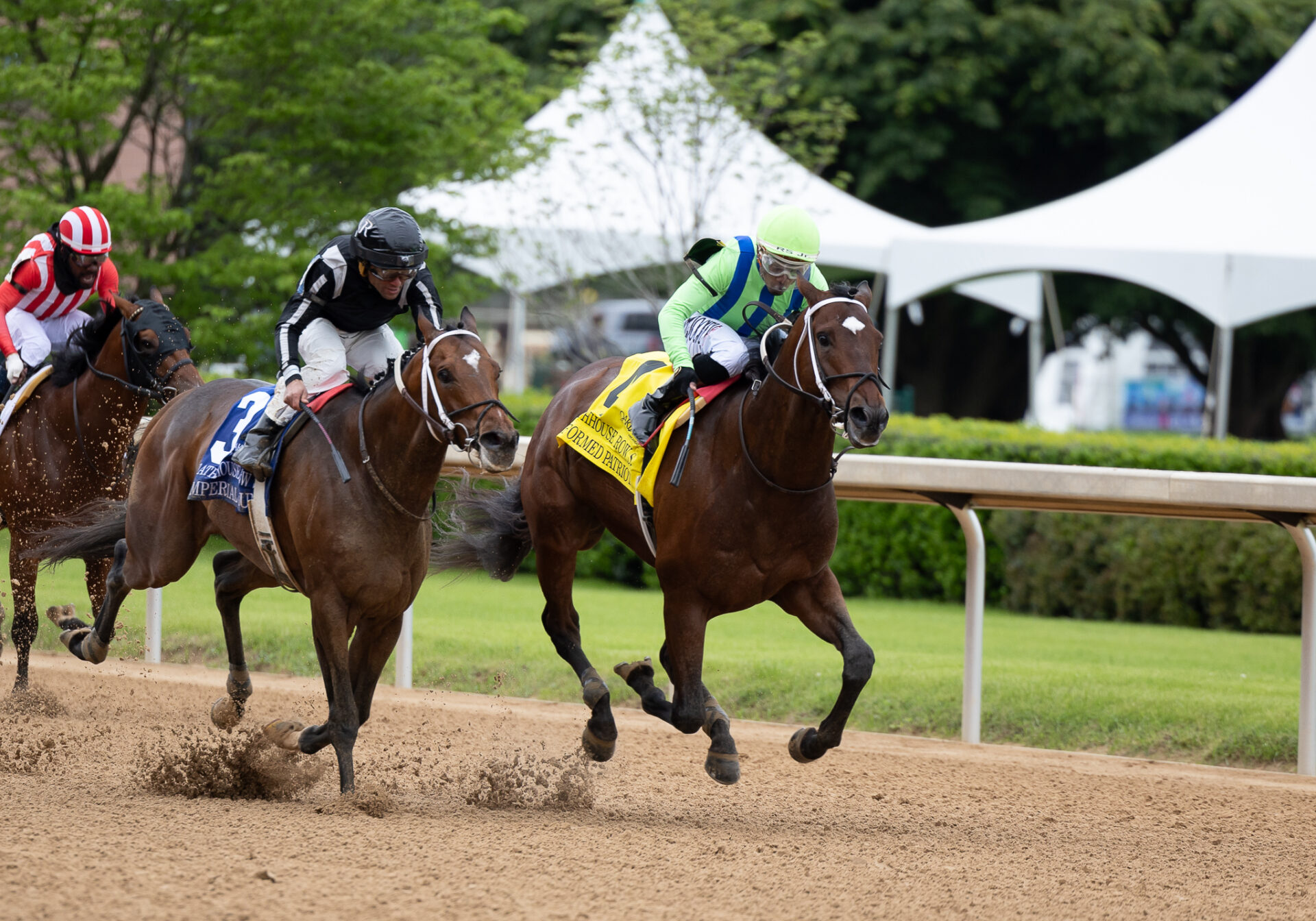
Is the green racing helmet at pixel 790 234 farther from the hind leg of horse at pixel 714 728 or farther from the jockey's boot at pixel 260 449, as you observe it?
the jockey's boot at pixel 260 449

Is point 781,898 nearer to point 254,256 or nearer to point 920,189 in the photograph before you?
point 254,256

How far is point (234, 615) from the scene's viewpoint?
21.2 ft

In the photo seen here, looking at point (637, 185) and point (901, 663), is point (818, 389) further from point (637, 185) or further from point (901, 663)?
point (637, 185)

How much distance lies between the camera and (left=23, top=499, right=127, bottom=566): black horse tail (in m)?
6.52

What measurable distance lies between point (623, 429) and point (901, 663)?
10.4 feet

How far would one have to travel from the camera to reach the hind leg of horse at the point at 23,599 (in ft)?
23.5

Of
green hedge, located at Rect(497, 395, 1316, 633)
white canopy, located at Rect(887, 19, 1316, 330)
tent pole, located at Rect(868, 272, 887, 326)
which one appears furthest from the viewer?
tent pole, located at Rect(868, 272, 887, 326)

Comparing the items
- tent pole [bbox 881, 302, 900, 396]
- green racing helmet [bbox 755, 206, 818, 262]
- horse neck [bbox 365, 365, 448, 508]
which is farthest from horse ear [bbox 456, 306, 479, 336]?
tent pole [bbox 881, 302, 900, 396]

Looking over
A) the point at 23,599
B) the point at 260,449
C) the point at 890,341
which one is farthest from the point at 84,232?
the point at 890,341

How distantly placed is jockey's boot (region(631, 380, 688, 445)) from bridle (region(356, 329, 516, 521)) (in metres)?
0.73

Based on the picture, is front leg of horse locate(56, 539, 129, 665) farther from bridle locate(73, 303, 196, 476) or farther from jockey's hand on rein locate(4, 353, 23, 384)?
jockey's hand on rein locate(4, 353, 23, 384)

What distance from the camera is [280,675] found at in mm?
8203

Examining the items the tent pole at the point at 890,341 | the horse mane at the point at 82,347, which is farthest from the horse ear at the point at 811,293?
the tent pole at the point at 890,341

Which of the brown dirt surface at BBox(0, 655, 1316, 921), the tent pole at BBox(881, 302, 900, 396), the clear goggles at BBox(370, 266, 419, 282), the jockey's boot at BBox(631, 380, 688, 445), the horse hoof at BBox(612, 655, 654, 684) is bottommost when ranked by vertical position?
the brown dirt surface at BBox(0, 655, 1316, 921)
